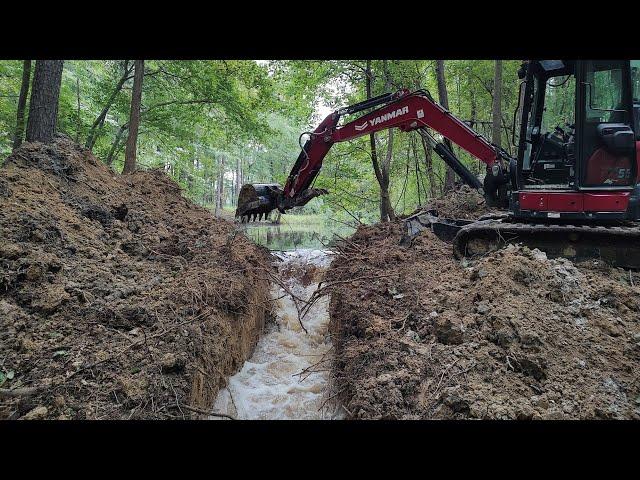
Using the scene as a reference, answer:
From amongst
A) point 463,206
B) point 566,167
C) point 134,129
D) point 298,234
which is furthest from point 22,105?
point 298,234

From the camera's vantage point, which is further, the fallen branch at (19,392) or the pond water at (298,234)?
the pond water at (298,234)

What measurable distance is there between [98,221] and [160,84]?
301 inches

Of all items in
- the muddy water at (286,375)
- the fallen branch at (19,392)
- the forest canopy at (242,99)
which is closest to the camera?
the fallen branch at (19,392)

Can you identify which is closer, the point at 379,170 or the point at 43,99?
the point at 43,99

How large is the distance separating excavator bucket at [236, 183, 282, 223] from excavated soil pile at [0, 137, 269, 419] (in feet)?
5.67

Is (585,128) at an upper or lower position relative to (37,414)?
upper

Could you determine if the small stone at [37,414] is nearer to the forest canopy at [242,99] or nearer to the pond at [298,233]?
the forest canopy at [242,99]

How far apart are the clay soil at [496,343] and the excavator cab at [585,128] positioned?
1.17 m

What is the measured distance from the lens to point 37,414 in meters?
2.48

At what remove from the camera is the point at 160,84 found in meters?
11.1

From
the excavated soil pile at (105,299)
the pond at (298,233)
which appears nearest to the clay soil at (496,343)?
the excavated soil pile at (105,299)

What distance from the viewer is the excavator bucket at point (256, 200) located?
7926 millimetres

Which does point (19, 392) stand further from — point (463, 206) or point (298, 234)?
point (298, 234)

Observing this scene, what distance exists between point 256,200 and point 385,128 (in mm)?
2909
